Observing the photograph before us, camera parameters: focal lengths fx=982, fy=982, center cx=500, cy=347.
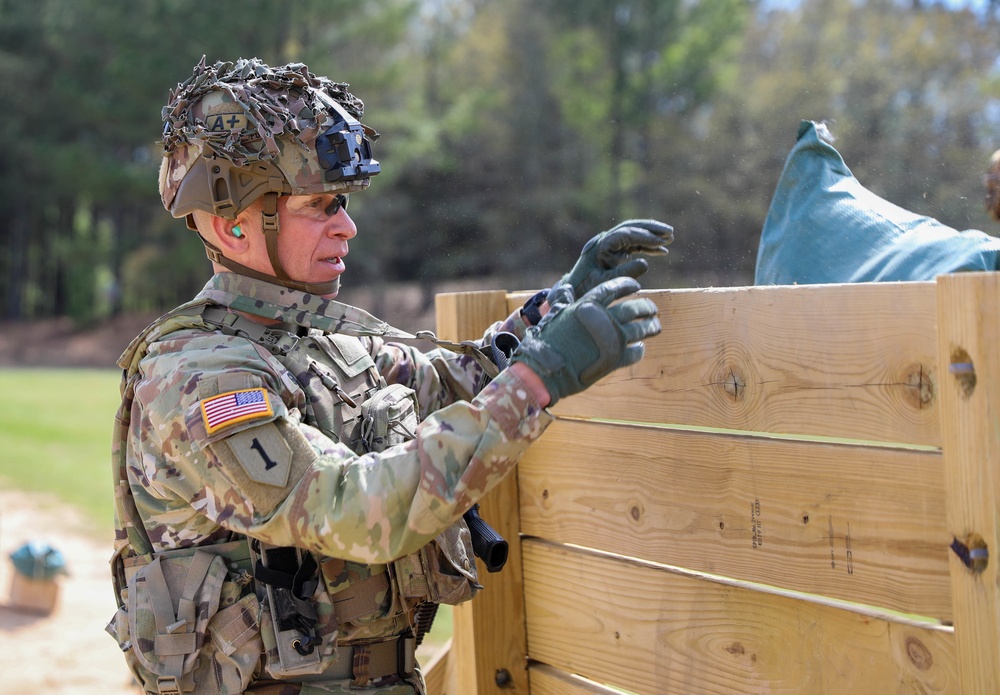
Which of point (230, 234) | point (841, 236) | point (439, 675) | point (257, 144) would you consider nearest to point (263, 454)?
point (230, 234)

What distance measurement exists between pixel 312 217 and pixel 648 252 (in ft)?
3.04

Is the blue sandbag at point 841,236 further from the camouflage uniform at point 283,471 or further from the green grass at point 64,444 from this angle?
the green grass at point 64,444

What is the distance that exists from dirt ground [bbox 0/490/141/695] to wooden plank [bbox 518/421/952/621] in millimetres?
3892

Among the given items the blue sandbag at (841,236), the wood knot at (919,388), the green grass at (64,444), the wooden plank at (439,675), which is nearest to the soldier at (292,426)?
the blue sandbag at (841,236)

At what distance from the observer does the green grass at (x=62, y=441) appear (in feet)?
34.9

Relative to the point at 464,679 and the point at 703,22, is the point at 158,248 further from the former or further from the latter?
the point at 464,679

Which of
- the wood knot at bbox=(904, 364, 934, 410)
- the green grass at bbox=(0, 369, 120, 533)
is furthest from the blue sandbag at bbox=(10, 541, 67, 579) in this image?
the wood knot at bbox=(904, 364, 934, 410)

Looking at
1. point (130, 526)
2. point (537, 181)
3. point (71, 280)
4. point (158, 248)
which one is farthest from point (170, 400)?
point (71, 280)

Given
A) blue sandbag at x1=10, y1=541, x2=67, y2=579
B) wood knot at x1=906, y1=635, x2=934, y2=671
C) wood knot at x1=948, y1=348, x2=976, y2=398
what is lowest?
blue sandbag at x1=10, y1=541, x2=67, y2=579

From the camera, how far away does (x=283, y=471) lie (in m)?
2.17

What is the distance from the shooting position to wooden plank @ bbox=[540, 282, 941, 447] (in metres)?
1.92

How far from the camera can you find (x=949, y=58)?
2000 centimetres

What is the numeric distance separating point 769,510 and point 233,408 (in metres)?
1.24

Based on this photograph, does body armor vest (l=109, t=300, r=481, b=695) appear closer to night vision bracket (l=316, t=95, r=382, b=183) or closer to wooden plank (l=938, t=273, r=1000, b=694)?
night vision bracket (l=316, t=95, r=382, b=183)
